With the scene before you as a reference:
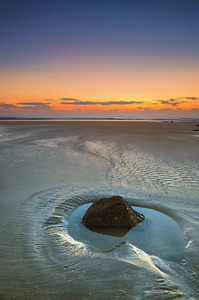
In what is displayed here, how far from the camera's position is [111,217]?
447 centimetres

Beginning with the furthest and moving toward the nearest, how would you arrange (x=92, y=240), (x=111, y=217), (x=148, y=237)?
(x=111, y=217)
(x=148, y=237)
(x=92, y=240)

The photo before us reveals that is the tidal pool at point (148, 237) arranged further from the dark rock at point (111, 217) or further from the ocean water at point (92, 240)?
the dark rock at point (111, 217)

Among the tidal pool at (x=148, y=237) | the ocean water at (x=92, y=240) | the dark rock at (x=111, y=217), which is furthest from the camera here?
the dark rock at (x=111, y=217)

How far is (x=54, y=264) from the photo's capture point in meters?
3.30

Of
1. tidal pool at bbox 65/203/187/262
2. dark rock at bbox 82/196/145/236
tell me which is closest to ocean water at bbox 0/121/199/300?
tidal pool at bbox 65/203/187/262

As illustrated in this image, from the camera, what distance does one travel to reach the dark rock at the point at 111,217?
4414 mm

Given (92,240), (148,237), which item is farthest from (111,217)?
(148,237)

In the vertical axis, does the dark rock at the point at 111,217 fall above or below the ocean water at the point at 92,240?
above

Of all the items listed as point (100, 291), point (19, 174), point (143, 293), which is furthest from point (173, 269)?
point (19, 174)

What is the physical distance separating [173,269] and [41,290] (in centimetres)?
209

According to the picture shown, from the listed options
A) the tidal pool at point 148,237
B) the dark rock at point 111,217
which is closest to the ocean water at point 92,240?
the tidal pool at point 148,237

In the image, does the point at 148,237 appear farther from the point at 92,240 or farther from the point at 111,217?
the point at 92,240

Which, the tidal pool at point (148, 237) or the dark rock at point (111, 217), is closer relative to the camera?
the tidal pool at point (148, 237)

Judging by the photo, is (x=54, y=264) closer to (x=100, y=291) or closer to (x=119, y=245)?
(x=100, y=291)
